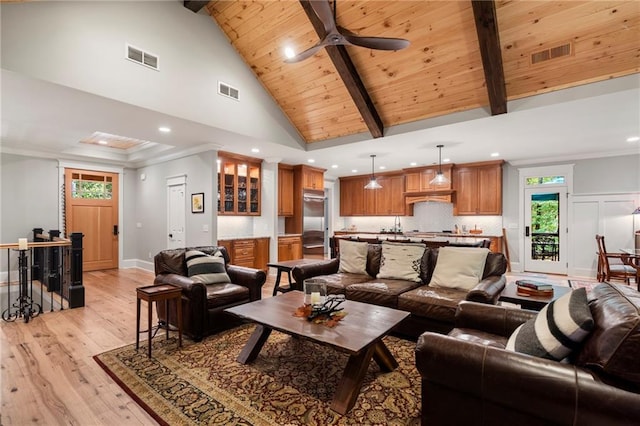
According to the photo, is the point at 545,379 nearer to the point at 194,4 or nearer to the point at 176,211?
the point at 194,4

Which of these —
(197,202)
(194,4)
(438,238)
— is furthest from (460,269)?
(194,4)

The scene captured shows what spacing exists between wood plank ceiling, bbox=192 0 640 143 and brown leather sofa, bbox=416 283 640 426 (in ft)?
10.1

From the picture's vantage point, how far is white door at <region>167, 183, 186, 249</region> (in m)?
6.48

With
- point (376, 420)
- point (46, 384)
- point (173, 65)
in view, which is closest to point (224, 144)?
point (173, 65)

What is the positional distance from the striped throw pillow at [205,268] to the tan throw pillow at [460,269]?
254 cm

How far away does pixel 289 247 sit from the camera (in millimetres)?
7328

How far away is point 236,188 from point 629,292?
6089mm

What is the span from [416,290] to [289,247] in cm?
430

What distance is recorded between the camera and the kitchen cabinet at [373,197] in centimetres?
912

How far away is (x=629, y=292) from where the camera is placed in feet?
5.40

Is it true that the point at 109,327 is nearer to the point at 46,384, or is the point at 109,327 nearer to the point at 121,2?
the point at 46,384

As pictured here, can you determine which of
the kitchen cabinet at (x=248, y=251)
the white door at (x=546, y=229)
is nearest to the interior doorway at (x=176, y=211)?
the kitchen cabinet at (x=248, y=251)

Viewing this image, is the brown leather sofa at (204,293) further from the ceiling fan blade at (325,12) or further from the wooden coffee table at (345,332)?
the ceiling fan blade at (325,12)

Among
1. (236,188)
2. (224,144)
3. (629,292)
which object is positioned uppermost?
(224,144)
